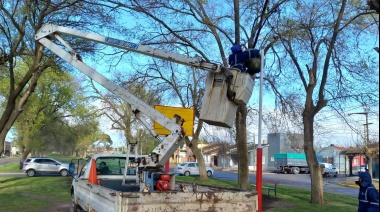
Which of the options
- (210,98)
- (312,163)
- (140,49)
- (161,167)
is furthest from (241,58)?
(312,163)

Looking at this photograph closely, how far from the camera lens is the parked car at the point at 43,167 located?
113 ft

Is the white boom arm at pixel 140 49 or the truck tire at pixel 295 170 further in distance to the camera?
the truck tire at pixel 295 170

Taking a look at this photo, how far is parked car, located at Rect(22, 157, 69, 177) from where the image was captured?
34344mm

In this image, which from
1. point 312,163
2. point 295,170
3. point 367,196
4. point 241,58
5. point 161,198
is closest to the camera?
point 161,198

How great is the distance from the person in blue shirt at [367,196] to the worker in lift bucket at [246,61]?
9.92 ft

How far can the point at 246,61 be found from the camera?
307 inches

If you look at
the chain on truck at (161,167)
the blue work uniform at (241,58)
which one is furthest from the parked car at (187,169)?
the blue work uniform at (241,58)

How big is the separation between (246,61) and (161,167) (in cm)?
252

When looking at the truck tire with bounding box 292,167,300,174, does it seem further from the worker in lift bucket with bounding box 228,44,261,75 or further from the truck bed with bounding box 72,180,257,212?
the truck bed with bounding box 72,180,257,212

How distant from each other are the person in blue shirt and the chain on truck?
103 inches

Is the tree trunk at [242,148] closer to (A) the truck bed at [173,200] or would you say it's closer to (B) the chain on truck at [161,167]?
(B) the chain on truck at [161,167]

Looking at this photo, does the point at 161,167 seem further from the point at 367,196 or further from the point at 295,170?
the point at 295,170

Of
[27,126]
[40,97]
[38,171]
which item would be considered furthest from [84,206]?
[27,126]

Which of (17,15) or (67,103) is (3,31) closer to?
(17,15)
